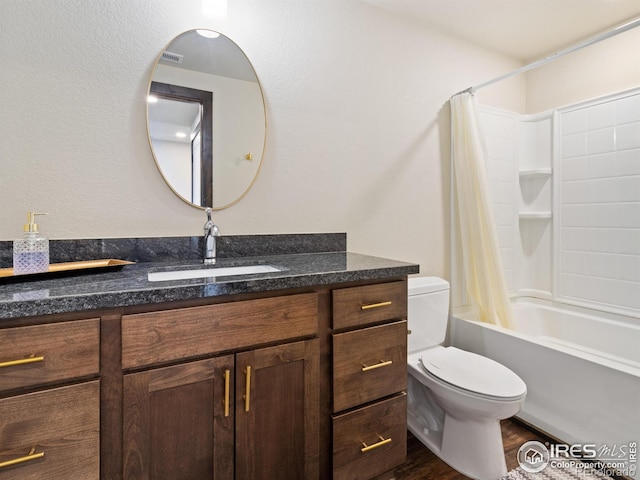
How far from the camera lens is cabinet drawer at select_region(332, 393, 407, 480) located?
1.26 m

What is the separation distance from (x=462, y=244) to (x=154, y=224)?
1.79 meters

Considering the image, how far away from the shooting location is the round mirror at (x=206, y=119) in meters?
1.49

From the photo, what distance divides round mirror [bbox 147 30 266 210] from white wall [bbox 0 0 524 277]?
0.16 feet

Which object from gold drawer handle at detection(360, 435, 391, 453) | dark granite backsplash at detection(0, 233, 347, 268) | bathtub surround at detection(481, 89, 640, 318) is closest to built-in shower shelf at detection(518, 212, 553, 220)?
bathtub surround at detection(481, 89, 640, 318)

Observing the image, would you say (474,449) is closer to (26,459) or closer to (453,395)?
(453,395)

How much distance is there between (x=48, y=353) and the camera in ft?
2.76

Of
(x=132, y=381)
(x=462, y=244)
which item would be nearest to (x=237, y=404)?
(x=132, y=381)

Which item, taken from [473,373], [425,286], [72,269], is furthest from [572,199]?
[72,269]

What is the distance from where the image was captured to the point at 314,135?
6.00ft

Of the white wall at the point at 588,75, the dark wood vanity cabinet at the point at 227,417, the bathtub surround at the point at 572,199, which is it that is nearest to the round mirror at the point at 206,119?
the dark wood vanity cabinet at the point at 227,417

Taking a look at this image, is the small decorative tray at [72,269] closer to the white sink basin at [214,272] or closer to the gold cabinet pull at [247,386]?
the white sink basin at [214,272]

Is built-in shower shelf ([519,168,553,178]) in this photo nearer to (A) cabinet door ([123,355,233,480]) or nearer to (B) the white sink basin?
(B) the white sink basin

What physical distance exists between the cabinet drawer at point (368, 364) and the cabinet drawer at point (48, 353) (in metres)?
0.73

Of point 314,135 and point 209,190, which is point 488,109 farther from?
point 209,190
